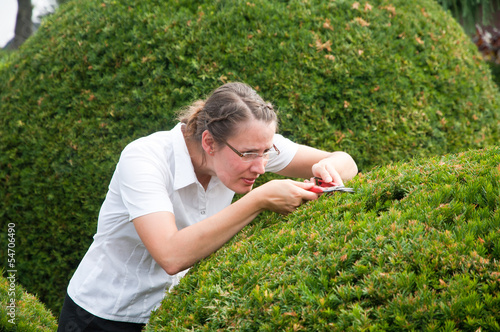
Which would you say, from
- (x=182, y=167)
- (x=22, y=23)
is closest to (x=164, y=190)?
(x=182, y=167)

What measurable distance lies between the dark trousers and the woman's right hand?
1.11 m

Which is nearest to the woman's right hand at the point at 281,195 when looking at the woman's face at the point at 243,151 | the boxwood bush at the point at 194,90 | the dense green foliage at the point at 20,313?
the woman's face at the point at 243,151

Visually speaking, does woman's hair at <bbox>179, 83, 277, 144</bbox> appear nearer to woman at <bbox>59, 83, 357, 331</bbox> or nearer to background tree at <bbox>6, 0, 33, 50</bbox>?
woman at <bbox>59, 83, 357, 331</bbox>

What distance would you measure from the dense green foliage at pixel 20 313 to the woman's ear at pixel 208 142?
5.49 ft

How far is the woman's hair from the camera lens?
2.69 m

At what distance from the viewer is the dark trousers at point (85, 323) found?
8.86 feet

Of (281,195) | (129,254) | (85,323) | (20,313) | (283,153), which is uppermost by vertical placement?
(281,195)

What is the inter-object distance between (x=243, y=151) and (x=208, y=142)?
0.24 meters

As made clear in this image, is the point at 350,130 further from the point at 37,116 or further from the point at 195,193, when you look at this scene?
the point at 37,116

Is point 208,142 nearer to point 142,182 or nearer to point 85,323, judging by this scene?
point 142,182

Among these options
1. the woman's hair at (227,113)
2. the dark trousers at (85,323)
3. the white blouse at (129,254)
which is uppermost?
the woman's hair at (227,113)

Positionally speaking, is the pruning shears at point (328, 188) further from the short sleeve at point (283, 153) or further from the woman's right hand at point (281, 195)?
the short sleeve at point (283, 153)

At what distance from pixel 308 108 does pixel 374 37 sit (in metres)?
1.04

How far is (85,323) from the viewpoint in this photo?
2705 mm
